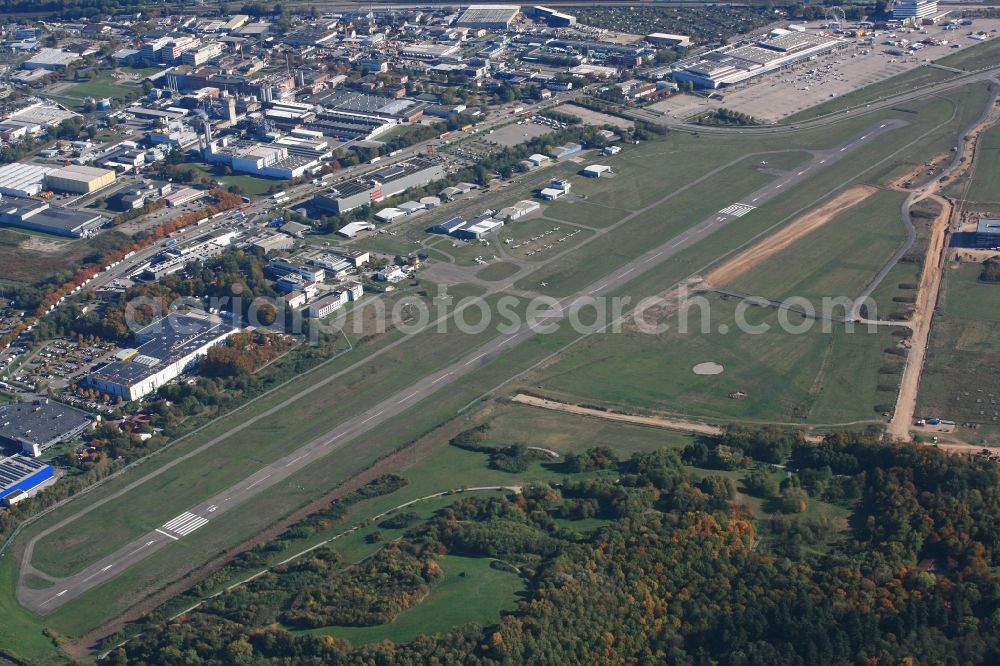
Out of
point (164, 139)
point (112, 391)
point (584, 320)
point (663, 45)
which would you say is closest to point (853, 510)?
point (584, 320)

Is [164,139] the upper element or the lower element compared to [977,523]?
upper

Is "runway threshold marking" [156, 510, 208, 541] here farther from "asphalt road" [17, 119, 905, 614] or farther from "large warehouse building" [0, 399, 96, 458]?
"large warehouse building" [0, 399, 96, 458]

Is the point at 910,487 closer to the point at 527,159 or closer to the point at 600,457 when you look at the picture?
the point at 600,457

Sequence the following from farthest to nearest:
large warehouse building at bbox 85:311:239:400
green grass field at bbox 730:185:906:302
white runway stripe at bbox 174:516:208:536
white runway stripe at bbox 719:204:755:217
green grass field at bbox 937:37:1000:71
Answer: green grass field at bbox 937:37:1000:71 < white runway stripe at bbox 719:204:755:217 < green grass field at bbox 730:185:906:302 < large warehouse building at bbox 85:311:239:400 < white runway stripe at bbox 174:516:208:536

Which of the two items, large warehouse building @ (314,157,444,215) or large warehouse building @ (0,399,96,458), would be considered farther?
large warehouse building @ (314,157,444,215)

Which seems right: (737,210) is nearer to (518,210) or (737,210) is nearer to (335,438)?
(518,210)

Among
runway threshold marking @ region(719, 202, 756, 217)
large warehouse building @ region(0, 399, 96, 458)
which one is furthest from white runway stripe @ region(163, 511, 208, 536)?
runway threshold marking @ region(719, 202, 756, 217)
